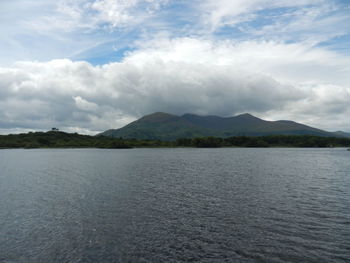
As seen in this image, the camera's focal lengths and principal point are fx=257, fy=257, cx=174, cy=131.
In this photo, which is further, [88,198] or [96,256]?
[88,198]

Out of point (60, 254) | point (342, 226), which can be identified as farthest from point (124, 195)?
point (342, 226)

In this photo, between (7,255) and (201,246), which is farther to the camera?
(201,246)

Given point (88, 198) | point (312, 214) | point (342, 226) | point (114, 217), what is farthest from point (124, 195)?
point (342, 226)

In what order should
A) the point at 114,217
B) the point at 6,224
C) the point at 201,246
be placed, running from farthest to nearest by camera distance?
the point at 114,217 → the point at 6,224 → the point at 201,246

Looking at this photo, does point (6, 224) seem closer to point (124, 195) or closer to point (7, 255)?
point (7, 255)

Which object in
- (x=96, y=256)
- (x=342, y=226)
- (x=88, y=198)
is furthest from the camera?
(x=88, y=198)

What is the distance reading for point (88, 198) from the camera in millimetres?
44000

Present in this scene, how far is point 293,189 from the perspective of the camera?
4912cm

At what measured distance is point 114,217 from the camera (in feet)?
109

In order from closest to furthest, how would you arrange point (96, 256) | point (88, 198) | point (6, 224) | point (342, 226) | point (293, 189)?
point (96, 256) < point (342, 226) < point (6, 224) < point (88, 198) < point (293, 189)

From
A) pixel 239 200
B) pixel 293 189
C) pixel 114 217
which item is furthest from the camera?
pixel 293 189

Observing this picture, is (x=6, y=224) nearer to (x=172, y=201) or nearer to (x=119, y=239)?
(x=119, y=239)

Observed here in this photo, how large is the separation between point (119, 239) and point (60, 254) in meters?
5.57

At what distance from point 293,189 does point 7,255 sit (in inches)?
1806
